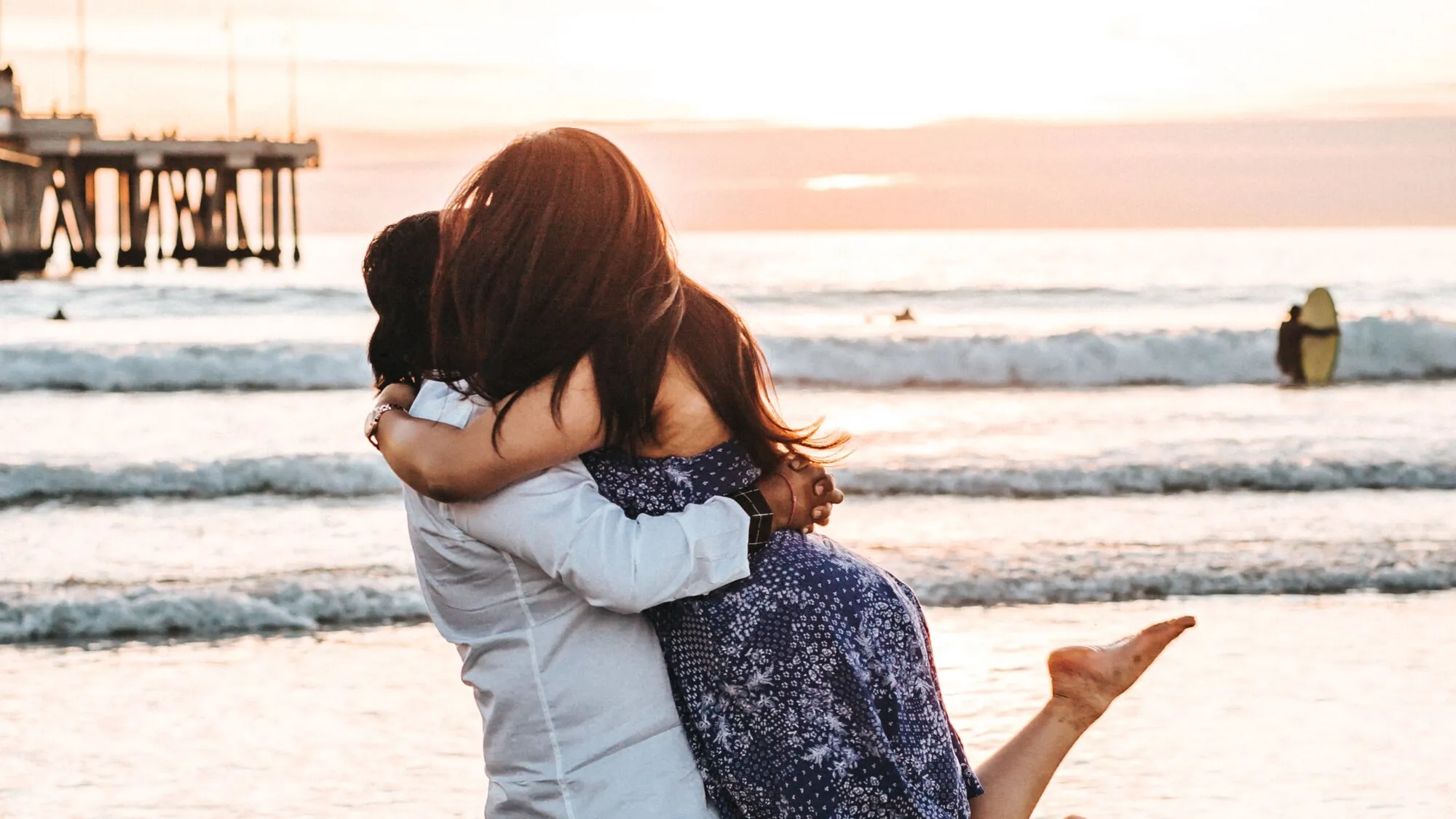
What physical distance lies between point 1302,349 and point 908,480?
785 cm

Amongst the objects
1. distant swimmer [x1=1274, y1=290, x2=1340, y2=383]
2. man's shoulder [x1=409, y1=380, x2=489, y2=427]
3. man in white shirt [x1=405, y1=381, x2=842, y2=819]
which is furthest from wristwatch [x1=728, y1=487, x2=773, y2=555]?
distant swimmer [x1=1274, y1=290, x2=1340, y2=383]

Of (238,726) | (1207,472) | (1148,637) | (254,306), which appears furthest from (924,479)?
(254,306)

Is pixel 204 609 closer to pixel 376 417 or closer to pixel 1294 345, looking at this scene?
pixel 376 417

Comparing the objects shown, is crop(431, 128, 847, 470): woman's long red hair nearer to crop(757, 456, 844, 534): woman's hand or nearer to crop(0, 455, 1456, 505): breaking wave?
crop(757, 456, 844, 534): woman's hand

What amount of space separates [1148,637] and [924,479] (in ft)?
19.8

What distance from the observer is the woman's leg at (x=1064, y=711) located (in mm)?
2275

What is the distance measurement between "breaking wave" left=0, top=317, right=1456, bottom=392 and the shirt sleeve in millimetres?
12090

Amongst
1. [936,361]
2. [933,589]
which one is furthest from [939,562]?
[936,361]

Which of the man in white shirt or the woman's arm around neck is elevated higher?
the woman's arm around neck

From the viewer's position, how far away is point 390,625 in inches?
202

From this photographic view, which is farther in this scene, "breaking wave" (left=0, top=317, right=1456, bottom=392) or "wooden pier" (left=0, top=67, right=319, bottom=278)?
"wooden pier" (left=0, top=67, right=319, bottom=278)

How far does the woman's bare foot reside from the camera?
2.30m

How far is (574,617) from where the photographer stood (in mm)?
1935

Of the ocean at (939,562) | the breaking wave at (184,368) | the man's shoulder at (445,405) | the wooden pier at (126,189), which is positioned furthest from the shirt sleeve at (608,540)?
the wooden pier at (126,189)
